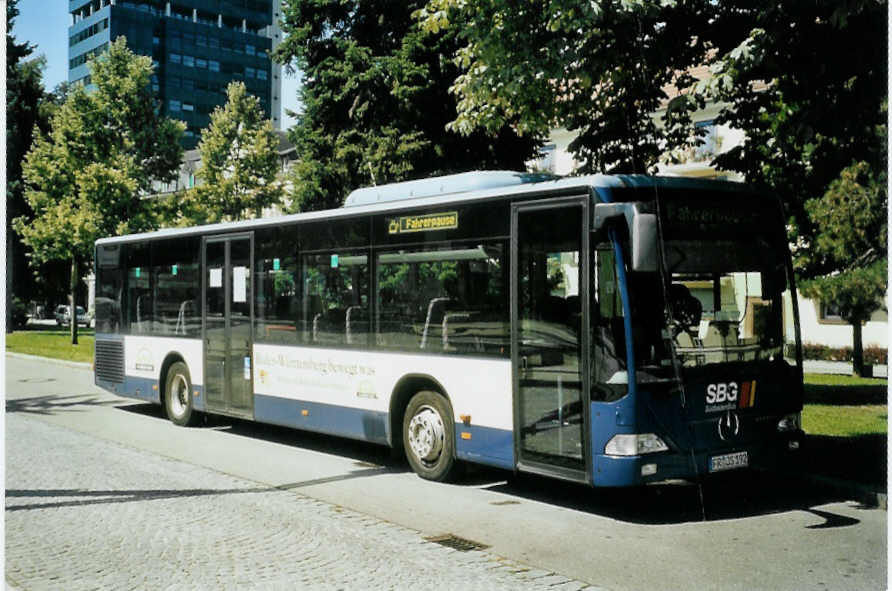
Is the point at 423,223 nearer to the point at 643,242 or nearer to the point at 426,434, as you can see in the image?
the point at 426,434

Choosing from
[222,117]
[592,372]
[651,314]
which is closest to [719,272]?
[651,314]

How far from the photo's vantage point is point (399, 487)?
963cm

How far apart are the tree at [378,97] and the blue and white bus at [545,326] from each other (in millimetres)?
8677

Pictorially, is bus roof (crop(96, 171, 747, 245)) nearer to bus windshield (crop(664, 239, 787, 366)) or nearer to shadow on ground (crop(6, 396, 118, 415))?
bus windshield (crop(664, 239, 787, 366))

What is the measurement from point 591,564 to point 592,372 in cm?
186

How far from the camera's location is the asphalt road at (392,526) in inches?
249

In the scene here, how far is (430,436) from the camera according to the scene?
32.8 ft

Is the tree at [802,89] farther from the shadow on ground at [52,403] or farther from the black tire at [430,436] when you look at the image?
the shadow on ground at [52,403]

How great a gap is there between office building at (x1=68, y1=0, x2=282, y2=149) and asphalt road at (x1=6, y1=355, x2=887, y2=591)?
110 m

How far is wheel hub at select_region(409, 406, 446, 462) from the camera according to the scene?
9930mm

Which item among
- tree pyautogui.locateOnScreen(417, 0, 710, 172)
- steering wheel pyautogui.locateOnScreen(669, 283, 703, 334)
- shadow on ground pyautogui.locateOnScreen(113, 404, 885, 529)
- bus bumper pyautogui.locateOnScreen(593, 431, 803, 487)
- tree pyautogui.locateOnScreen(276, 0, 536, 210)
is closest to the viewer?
bus bumper pyautogui.locateOnScreen(593, 431, 803, 487)

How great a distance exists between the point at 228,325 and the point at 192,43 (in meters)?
121

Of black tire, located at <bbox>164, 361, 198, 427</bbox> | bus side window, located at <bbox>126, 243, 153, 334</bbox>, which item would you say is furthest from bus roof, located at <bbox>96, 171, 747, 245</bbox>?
bus side window, located at <bbox>126, 243, 153, 334</bbox>

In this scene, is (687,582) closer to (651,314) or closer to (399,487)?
(651,314)
